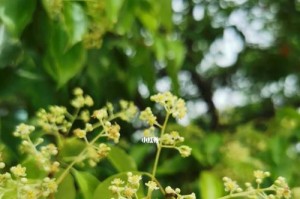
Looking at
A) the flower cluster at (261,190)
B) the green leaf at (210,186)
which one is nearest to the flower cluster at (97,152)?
the flower cluster at (261,190)

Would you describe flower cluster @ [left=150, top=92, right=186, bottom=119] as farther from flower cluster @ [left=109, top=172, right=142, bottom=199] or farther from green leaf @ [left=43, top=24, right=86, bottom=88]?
green leaf @ [left=43, top=24, right=86, bottom=88]

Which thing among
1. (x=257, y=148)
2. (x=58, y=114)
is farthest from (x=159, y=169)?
(x=58, y=114)

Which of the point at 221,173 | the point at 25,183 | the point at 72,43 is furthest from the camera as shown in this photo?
the point at 221,173

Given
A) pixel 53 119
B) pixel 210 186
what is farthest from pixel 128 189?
pixel 210 186

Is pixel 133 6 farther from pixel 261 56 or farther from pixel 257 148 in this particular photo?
pixel 261 56

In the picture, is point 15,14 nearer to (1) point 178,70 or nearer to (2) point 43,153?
(2) point 43,153
